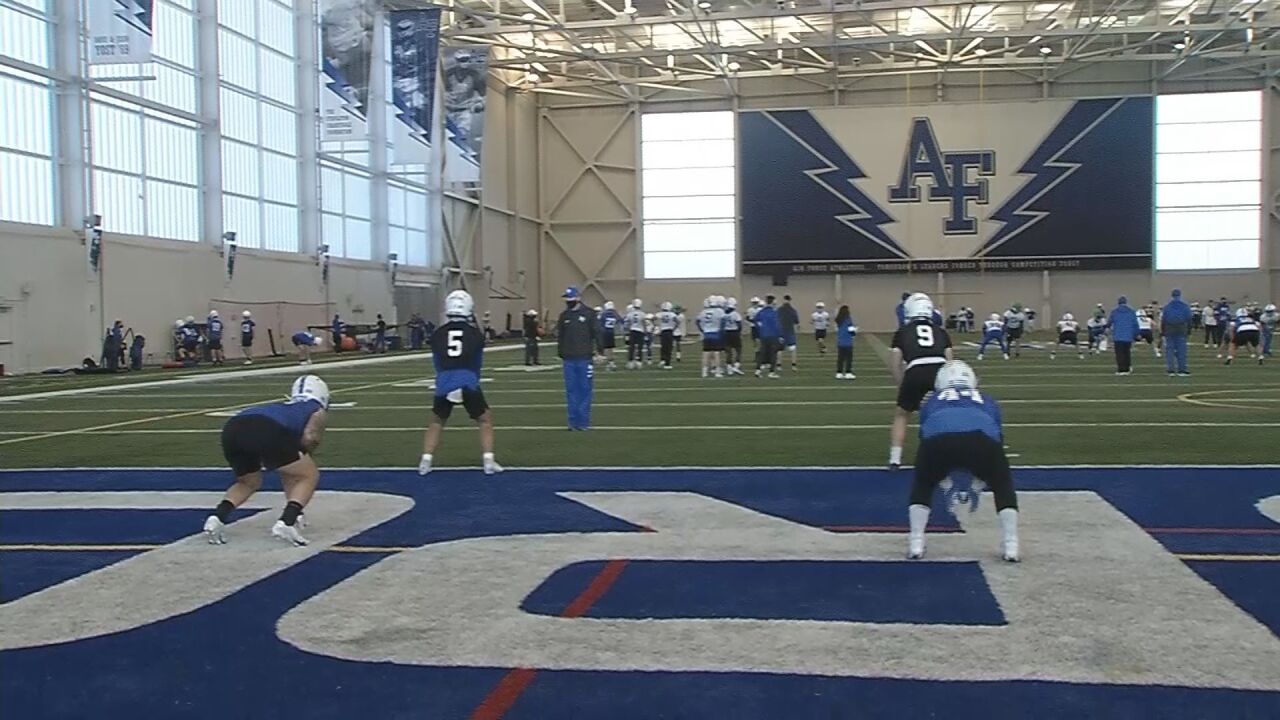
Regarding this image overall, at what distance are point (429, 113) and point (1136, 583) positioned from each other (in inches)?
1331

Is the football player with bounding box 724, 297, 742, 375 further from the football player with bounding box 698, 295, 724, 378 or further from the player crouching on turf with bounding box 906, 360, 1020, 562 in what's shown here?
the player crouching on turf with bounding box 906, 360, 1020, 562

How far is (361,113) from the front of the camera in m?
33.9

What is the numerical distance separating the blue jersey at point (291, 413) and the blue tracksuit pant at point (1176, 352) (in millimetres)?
19514

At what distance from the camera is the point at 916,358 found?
10.8 m

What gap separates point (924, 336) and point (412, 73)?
92.7 ft

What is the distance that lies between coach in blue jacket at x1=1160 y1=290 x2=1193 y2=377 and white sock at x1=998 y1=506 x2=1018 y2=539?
17.9m

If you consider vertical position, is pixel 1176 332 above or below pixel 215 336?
above

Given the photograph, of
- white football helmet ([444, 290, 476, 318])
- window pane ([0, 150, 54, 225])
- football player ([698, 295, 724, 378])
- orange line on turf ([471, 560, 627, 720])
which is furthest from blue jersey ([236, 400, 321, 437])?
window pane ([0, 150, 54, 225])

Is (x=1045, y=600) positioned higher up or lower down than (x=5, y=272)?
lower down

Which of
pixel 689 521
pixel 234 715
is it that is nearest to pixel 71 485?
pixel 689 521

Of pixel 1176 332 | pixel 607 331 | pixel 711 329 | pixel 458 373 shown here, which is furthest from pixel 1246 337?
pixel 458 373

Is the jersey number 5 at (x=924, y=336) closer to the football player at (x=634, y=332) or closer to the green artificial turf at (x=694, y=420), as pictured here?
the green artificial turf at (x=694, y=420)

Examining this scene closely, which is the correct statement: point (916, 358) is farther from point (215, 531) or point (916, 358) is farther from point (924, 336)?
point (215, 531)

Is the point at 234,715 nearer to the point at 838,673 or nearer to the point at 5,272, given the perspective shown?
the point at 838,673
